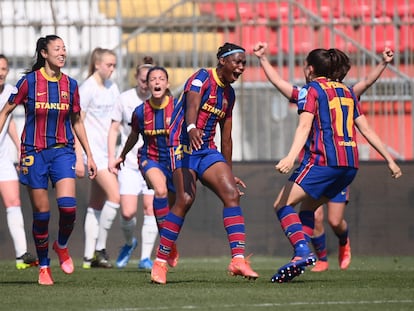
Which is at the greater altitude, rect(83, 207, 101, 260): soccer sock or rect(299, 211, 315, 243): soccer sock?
rect(299, 211, 315, 243): soccer sock

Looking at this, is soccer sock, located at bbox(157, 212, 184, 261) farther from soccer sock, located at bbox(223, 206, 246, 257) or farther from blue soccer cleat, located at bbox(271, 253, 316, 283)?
blue soccer cleat, located at bbox(271, 253, 316, 283)

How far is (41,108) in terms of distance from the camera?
10039 millimetres

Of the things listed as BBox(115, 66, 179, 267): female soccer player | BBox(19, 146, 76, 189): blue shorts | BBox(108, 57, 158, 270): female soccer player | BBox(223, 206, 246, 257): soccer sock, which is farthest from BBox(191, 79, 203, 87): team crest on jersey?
BBox(108, 57, 158, 270): female soccer player

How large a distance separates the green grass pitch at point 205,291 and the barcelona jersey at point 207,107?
117cm

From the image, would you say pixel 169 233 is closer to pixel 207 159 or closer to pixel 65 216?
pixel 207 159

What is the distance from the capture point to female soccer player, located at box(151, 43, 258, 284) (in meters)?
9.46

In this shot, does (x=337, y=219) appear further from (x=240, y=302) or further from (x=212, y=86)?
(x=240, y=302)

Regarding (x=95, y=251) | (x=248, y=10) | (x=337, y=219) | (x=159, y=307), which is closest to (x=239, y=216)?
(x=159, y=307)

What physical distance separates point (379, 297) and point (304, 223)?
7.29 ft

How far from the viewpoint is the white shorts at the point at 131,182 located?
42.9ft

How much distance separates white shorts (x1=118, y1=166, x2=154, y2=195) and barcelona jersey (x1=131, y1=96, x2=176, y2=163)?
1.15m

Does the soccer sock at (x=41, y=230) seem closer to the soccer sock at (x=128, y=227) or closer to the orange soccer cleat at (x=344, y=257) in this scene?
the soccer sock at (x=128, y=227)

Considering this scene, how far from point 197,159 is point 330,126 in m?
1.08

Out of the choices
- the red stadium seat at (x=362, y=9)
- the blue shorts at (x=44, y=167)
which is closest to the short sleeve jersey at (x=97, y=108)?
the blue shorts at (x=44, y=167)
